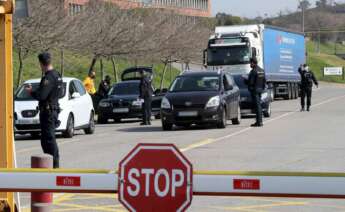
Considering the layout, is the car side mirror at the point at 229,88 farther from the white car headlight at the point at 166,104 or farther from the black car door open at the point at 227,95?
the white car headlight at the point at 166,104

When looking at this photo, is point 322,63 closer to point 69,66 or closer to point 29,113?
point 69,66

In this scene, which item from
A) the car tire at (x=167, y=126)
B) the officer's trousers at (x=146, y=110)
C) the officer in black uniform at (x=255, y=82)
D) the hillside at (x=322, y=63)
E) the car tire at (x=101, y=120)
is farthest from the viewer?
the hillside at (x=322, y=63)

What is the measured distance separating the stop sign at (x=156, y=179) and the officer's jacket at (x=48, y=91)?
724cm

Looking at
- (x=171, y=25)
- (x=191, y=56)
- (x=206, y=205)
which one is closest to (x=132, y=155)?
(x=206, y=205)

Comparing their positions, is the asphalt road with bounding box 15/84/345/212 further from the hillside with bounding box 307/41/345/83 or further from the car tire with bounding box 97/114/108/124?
the hillside with bounding box 307/41/345/83

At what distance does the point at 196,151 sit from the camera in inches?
682

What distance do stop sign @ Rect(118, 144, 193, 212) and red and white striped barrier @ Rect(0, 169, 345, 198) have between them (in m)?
0.08

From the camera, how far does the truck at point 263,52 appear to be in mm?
38500

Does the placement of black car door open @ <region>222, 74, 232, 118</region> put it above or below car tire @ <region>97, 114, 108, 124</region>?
above

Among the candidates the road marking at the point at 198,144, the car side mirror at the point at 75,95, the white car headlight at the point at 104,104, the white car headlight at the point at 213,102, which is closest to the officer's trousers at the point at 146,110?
the white car headlight at the point at 104,104

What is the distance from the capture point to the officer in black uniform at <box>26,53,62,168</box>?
1294 centimetres

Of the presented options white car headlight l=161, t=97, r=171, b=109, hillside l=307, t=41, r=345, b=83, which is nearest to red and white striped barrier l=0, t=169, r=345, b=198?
white car headlight l=161, t=97, r=171, b=109

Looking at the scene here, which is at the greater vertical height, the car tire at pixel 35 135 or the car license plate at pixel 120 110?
the car license plate at pixel 120 110

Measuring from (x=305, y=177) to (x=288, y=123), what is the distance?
2092 centimetres
